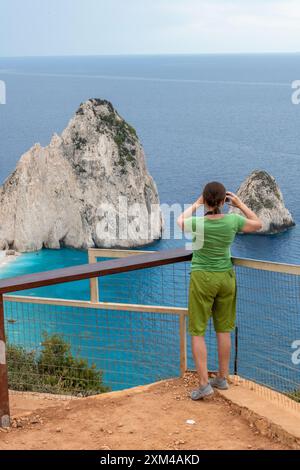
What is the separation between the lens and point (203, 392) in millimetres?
4848

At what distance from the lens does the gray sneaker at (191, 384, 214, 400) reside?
15.9 ft

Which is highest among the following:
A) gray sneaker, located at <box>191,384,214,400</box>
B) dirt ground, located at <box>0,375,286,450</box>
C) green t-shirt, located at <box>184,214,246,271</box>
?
green t-shirt, located at <box>184,214,246,271</box>

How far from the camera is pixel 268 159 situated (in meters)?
108

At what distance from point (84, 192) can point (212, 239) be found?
72430 mm

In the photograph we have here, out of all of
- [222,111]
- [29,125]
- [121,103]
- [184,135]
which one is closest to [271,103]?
[222,111]

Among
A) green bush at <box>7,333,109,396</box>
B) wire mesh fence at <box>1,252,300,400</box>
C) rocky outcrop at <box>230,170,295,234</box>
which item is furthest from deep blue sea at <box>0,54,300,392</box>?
green bush at <box>7,333,109,396</box>

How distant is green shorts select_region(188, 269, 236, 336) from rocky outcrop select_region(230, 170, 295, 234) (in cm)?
7111

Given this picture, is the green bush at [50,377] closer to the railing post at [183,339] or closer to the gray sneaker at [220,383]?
the railing post at [183,339]

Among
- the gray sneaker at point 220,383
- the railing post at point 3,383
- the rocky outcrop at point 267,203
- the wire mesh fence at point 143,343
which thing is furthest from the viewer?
the rocky outcrop at point 267,203

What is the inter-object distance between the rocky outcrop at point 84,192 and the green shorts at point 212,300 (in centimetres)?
6626

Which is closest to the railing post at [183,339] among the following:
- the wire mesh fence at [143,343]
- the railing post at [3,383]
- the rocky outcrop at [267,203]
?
the wire mesh fence at [143,343]

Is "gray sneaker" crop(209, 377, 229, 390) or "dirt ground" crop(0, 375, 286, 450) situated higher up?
"gray sneaker" crop(209, 377, 229, 390)

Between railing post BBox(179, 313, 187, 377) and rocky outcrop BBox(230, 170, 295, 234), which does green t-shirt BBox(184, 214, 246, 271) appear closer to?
railing post BBox(179, 313, 187, 377)

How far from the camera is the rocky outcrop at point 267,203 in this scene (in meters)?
75.5
